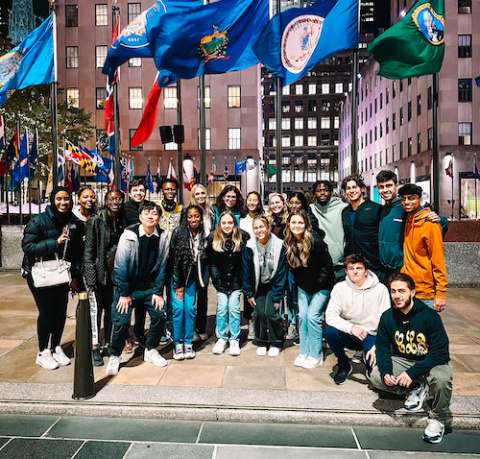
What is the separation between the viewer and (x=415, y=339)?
13.5 ft

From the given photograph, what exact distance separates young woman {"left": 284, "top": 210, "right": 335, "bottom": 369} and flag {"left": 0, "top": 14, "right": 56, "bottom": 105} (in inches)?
226

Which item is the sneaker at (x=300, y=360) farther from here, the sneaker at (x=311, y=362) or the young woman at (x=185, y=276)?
the young woman at (x=185, y=276)

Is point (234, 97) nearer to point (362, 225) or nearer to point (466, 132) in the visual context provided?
point (466, 132)

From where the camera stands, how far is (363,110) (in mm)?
63562

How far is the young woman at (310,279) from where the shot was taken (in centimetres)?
530

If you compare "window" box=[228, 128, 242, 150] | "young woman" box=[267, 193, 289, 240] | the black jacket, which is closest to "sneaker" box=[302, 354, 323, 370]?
the black jacket

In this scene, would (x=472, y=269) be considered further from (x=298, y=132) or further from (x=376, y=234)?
(x=298, y=132)

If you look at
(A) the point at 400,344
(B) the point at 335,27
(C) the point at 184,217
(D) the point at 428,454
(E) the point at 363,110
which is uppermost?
(E) the point at 363,110

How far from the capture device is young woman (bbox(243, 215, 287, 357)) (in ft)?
18.6

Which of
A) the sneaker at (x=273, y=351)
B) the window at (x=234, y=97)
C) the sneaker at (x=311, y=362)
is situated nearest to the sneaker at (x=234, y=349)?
the sneaker at (x=273, y=351)

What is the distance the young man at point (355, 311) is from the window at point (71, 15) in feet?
126

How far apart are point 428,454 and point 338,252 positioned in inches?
109

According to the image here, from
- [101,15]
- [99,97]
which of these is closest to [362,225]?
[99,97]

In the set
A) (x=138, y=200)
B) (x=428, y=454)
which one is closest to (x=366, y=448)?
(x=428, y=454)
